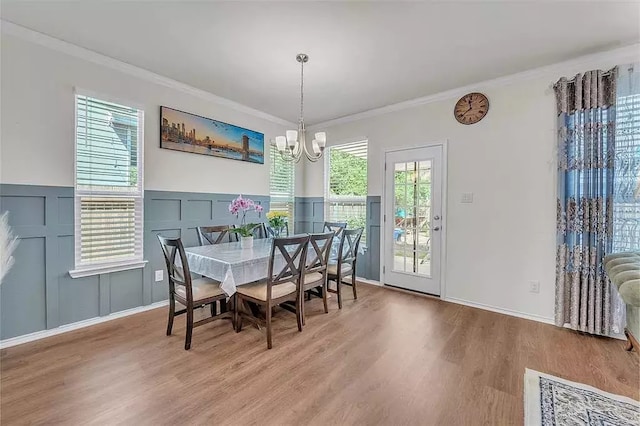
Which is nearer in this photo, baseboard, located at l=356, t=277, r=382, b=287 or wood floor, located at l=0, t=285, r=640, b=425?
wood floor, located at l=0, t=285, r=640, b=425

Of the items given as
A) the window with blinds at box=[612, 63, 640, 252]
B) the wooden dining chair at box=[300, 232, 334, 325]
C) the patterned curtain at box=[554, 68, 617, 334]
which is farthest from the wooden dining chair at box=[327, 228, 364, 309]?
the window with blinds at box=[612, 63, 640, 252]

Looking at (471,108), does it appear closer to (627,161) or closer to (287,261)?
(627,161)

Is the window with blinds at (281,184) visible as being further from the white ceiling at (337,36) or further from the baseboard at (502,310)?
the baseboard at (502,310)

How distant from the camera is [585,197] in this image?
263 cm

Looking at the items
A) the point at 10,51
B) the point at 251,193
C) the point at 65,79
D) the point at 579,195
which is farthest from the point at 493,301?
the point at 10,51

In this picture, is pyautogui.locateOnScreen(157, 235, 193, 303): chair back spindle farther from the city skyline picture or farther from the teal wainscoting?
the teal wainscoting

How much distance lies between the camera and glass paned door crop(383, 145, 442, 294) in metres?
3.69

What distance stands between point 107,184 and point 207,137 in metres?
1.27

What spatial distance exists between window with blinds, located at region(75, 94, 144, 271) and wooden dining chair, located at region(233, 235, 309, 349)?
141 cm

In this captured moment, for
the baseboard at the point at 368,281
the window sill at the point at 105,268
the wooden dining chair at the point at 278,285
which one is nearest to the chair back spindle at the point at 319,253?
the wooden dining chair at the point at 278,285

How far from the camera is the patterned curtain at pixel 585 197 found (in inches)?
100

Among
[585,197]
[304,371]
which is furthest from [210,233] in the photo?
[585,197]

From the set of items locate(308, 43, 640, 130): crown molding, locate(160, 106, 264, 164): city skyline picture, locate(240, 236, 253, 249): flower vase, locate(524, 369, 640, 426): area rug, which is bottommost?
locate(524, 369, 640, 426): area rug

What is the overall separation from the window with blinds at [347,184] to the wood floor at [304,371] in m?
1.98
